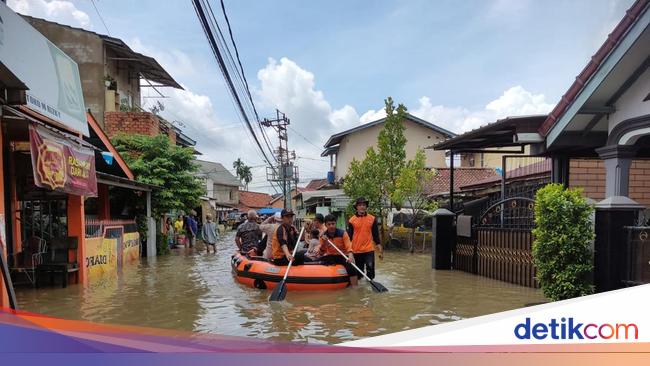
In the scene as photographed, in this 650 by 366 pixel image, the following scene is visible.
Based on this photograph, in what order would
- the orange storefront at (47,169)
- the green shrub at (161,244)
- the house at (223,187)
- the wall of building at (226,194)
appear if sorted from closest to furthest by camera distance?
the orange storefront at (47,169) < the green shrub at (161,244) < the house at (223,187) < the wall of building at (226,194)

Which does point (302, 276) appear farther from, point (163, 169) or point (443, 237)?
point (163, 169)

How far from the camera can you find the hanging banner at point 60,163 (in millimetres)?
7668

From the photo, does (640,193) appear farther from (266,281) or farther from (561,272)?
(266,281)

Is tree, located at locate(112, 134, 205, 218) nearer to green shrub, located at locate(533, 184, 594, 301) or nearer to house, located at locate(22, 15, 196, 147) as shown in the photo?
house, located at locate(22, 15, 196, 147)

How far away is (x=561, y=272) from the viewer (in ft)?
21.5

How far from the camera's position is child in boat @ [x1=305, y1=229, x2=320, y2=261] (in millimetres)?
10977

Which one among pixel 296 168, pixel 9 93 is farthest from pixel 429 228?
pixel 296 168

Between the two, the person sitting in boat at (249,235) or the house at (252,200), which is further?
the house at (252,200)

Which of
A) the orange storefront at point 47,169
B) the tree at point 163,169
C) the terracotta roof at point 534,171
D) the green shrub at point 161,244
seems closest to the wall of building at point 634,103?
the terracotta roof at point 534,171

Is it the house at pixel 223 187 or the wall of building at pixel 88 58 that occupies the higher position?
the wall of building at pixel 88 58

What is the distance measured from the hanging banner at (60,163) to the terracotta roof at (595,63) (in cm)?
929

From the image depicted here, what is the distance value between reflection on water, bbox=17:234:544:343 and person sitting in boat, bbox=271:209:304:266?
0.82m

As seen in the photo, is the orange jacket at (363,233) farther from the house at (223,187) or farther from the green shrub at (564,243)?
the house at (223,187)

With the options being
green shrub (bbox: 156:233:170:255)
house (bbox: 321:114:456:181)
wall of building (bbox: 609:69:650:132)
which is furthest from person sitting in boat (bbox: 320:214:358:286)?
house (bbox: 321:114:456:181)
